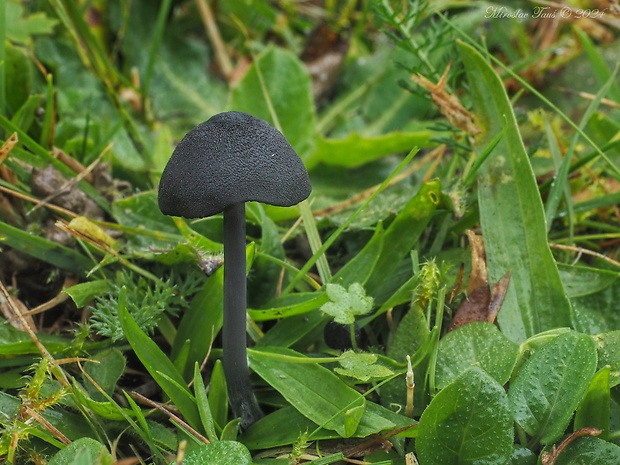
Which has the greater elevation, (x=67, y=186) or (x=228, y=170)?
(x=228, y=170)

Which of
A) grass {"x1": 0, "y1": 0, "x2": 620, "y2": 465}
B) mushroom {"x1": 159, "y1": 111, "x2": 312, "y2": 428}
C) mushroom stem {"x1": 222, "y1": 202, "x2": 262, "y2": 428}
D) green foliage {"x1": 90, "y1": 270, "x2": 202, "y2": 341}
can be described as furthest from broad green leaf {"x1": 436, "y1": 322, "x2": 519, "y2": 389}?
green foliage {"x1": 90, "y1": 270, "x2": 202, "y2": 341}

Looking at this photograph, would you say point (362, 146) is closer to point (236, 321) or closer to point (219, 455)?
point (236, 321)

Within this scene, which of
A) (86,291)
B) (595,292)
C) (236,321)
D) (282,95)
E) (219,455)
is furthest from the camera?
(282,95)

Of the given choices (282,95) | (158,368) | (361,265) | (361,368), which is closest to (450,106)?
(361,265)

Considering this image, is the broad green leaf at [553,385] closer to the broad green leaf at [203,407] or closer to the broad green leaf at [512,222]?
the broad green leaf at [512,222]

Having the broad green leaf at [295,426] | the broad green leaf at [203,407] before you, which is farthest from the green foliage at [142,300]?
the broad green leaf at [295,426]

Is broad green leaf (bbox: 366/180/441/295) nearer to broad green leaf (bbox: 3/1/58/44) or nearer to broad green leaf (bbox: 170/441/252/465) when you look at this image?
broad green leaf (bbox: 170/441/252/465)

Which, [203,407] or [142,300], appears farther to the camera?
[142,300]
